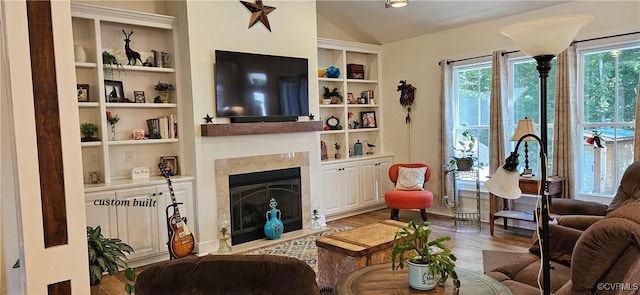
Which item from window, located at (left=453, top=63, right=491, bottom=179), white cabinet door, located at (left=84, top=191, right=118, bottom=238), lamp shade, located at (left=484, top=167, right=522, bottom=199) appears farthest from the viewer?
window, located at (left=453, top=63, right=491, bottom=179)

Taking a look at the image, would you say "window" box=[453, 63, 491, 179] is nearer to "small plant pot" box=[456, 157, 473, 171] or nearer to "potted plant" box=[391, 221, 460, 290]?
"small plant pot" box=[456, 157, 473, 171]

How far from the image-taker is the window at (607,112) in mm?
4459

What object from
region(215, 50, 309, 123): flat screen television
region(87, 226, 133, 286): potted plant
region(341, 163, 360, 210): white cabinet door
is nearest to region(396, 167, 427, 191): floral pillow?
region(341, 163, 360, 210): white cabinet door

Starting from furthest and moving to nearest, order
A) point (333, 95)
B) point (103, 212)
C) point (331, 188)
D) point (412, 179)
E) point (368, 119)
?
1. point (368, 119)
2. point (333, 95)
3. point (331, 188)
4. point (412, 179)
5. point (103, 212)

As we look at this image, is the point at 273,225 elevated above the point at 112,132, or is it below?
below

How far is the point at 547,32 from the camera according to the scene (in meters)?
1.62

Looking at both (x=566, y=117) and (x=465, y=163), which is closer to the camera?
(x=566, y=117)

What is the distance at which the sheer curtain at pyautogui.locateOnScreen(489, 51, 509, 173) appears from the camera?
5.28 meters

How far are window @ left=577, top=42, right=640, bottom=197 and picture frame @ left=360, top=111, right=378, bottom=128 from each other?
2.91 m

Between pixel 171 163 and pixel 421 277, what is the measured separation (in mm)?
3492

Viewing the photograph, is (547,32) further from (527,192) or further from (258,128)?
(258,128)

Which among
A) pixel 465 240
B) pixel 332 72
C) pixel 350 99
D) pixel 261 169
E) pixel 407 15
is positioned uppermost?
pixel 407 15

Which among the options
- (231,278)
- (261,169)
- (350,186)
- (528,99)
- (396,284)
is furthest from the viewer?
(350,186)

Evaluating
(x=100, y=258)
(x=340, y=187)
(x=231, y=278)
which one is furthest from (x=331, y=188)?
(x=231, y=278)
